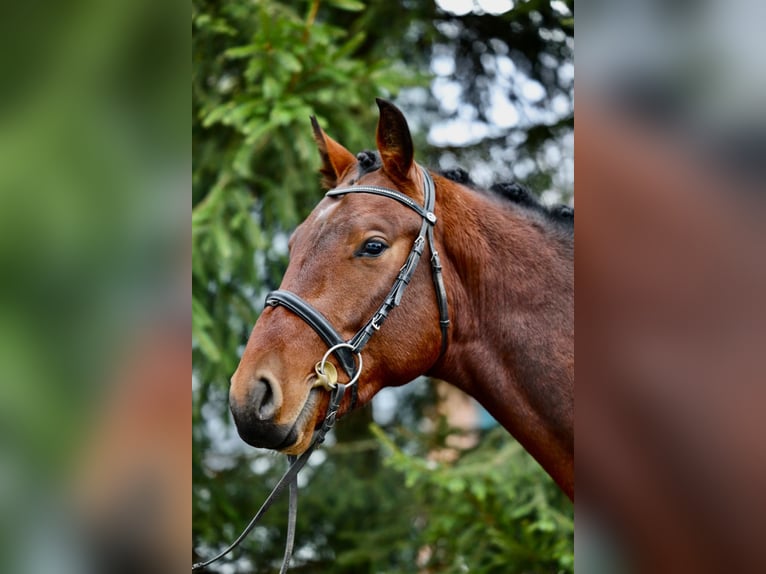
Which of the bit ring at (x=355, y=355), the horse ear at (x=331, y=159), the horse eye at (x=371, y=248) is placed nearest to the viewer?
the bit ring at (x=355, y=355)

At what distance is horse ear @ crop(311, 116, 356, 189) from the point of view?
274 cm

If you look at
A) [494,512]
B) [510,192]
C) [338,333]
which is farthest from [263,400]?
[494,512]

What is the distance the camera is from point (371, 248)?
232 centimetres

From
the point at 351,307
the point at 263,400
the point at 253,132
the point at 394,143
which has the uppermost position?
the point at 394,143

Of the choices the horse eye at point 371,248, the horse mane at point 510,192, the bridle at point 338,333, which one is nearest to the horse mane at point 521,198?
the horse mane at point 510,192

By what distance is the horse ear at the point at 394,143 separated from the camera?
2.41 metres

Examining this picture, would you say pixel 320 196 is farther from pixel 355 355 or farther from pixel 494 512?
pixel 355 355

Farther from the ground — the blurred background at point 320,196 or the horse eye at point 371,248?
the horse eye at point 371,248

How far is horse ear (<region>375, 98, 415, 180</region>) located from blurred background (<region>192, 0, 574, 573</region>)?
73.6 inches

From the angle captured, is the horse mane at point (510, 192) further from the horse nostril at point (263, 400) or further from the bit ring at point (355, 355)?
the horse nostril at point (263, 400)

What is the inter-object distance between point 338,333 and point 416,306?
0.31 meters
